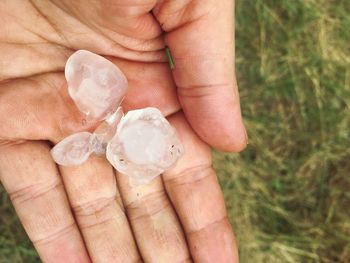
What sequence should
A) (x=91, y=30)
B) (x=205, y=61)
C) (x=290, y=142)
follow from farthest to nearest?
(x=290, y=142) < (x=91, y=30) < (x=205, y=61)

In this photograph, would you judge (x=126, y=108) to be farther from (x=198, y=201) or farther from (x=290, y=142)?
(x=290, y=142)

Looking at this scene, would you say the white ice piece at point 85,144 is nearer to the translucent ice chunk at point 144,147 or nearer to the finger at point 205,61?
the translucent ice chunk at point 144,147

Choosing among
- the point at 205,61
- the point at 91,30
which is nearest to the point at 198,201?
the point at 205,61

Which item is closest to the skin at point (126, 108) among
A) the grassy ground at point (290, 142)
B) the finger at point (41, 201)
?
the finger at point (41, 201)

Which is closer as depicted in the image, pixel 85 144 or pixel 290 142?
pixel 85 144

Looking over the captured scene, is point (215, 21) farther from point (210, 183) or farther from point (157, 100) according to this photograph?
point (210, 183)

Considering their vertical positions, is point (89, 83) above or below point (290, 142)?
above
